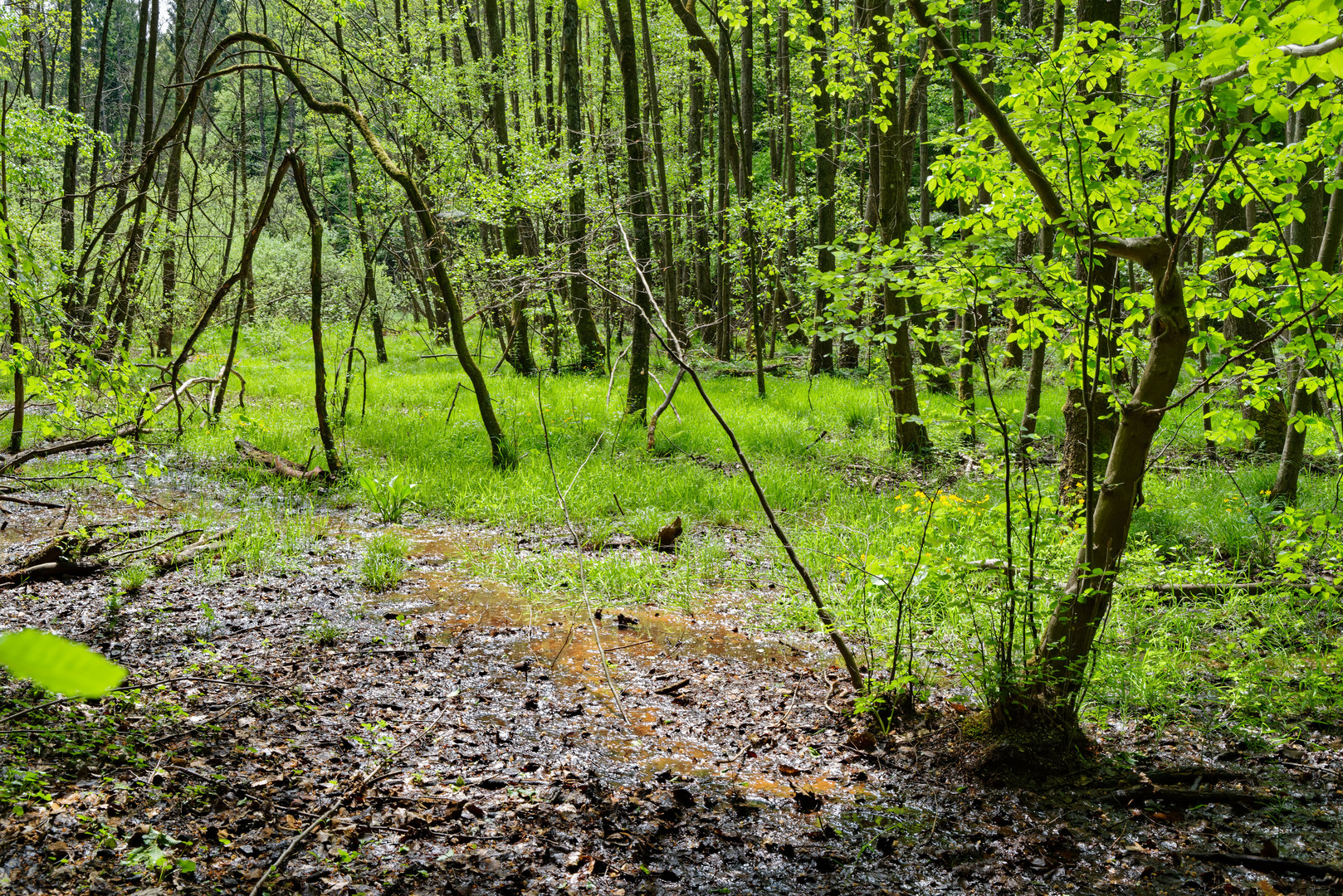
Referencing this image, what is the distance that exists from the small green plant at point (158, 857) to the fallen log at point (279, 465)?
19.3 feet

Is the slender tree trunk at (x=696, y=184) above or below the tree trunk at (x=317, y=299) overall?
above

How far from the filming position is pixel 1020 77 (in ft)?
11.3

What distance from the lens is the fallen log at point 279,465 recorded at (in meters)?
8.21

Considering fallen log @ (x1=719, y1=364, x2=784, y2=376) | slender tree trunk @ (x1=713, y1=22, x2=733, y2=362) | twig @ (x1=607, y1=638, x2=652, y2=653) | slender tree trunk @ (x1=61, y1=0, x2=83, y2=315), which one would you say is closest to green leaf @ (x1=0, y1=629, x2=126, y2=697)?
twig @ (x1=607, y1=638, x2=652, y2=653)

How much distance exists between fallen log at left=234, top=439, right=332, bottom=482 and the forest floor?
3215mm

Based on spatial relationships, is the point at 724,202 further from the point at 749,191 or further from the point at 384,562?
the point at 384,562

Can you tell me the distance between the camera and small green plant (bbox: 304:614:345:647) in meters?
4.78

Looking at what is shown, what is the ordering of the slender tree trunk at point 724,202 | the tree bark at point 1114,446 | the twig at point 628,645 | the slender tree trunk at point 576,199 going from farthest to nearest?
the slender tree trunk at point 724,202 < the slender tree trunk at point 576,199 < the twig at point 628,645 < the tree bark at point 1114,446

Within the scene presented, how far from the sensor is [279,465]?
27.7 feet

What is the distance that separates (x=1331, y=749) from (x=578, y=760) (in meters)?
3.65

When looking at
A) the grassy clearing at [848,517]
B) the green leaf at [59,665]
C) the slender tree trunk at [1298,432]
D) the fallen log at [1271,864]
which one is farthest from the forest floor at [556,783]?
the slender tree trunk at [1298,432]

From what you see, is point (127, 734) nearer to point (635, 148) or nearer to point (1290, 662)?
point (1290, 662)

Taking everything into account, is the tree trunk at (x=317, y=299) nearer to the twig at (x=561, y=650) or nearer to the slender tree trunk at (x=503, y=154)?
the twig at (x=561, y=650)

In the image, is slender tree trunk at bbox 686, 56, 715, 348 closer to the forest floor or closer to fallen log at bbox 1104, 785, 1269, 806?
the forest floor
